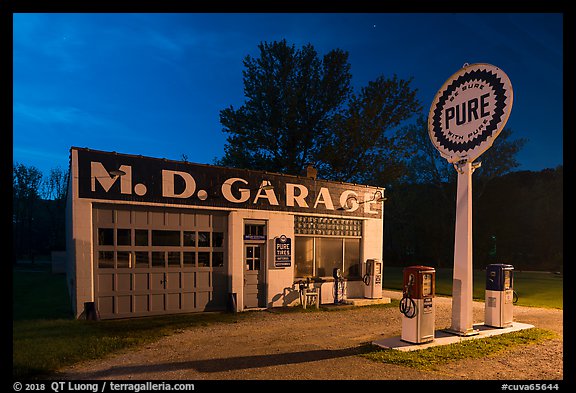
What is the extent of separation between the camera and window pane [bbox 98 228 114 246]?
9570mm

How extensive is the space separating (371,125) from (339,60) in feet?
18.7

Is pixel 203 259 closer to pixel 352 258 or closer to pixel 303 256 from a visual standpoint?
pixel 303 256

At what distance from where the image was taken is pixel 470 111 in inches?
345

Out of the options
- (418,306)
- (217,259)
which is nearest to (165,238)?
(217,259)

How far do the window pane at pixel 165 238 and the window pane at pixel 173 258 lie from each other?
0.26 metres

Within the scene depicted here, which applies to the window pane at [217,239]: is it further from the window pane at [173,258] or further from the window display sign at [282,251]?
the window display sign at [282,251]

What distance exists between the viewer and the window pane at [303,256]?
12922 mm

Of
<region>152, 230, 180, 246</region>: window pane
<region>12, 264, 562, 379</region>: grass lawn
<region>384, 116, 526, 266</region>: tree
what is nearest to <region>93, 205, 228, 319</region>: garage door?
<region>152, 230, 180, 246</region>: window pane

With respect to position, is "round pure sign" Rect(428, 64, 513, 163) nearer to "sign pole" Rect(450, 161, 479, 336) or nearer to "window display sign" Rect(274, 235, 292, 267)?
"sign pole" Rect(450, 161, 479, 336)

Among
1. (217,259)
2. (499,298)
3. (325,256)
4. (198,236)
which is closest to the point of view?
(499,298)

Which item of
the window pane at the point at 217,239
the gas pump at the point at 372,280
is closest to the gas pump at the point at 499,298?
the gas pump at the point at 372,280

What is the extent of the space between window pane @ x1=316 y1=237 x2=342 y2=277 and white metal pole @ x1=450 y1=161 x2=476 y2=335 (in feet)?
17.7

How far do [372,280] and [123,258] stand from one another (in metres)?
9.01
